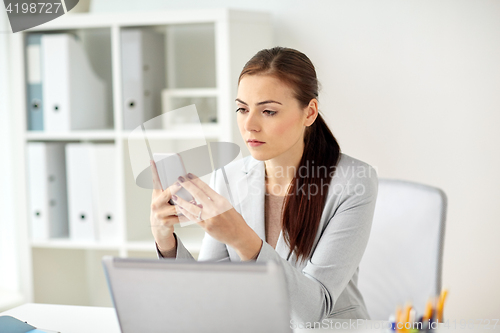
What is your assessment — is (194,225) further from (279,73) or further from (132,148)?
(279,73)

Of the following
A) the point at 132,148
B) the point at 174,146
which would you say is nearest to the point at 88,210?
the point at 132,148

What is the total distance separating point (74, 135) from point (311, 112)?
3.52ft

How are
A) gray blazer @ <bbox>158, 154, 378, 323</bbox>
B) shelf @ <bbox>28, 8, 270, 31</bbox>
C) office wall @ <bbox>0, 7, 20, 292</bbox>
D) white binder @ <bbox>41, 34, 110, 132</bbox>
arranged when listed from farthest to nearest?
office wall @ <bbox>0, 7, 20, 292</bbox> → white binder @ <bbox>41, 34, 110, 132</bbox> → shelf @ <bbox>28, 8, 270, 31</bbox> → gray blazer @ <bbox>158, 154, 378, 323</bbox>

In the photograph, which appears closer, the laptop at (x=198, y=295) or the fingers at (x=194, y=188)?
the laptop at (x=198, y=295)

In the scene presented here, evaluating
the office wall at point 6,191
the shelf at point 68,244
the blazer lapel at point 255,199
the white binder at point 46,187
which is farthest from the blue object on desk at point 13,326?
the office wall at point 6,191

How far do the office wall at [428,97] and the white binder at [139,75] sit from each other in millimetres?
479

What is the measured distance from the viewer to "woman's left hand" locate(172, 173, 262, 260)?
84cm

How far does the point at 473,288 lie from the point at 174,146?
1.49m

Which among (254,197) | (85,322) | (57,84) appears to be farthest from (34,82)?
(85,322)

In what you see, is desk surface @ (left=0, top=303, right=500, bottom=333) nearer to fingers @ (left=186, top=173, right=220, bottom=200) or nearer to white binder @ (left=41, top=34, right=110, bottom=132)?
fingers @ (left=186, top=173, right=220, bottom=200)

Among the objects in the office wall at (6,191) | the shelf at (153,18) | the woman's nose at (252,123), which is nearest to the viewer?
the woman's nose at (252,123)

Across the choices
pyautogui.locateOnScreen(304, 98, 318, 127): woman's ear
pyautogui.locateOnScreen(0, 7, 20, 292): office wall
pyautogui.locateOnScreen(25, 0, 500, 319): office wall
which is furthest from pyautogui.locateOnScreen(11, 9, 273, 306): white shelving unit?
pyautogui.locateOnScreen(304, 98, 318, 127): woman's ear

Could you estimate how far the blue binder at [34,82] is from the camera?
1845 millimetres

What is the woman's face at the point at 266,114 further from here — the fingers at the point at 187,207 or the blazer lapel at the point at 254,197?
the fingers at the point at 187,207
